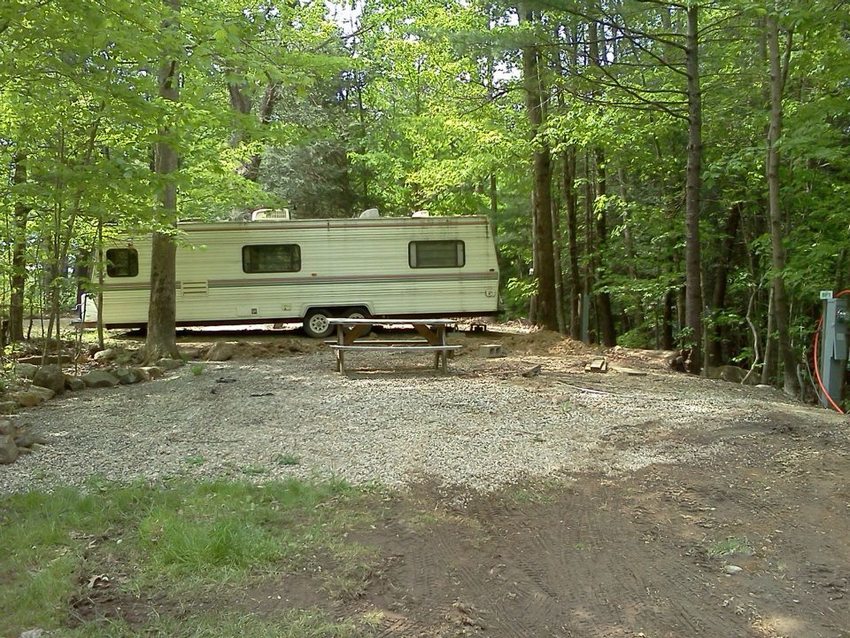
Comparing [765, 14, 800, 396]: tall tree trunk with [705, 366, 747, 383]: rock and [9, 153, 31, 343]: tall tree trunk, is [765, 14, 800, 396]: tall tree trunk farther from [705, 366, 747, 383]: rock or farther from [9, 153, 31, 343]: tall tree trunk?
[9, 153, 31, 343]: tall tree trunk

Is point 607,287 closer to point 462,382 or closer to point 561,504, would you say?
point 462,382

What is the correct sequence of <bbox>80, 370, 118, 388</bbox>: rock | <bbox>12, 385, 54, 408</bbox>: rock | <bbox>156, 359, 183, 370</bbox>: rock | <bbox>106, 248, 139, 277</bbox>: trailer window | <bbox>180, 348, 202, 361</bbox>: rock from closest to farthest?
<bbox>12, 385, 54, 408</bbox>: rock
<bbox>80, 370, 118, 388</bbox>: rock
<bbox>156, 359, 183, 370</bbox>: rock
<bbox>180, 348, 202, 361</bbox>: rock
<bbox>106, 248, 139, 277</bbox>: trailer window

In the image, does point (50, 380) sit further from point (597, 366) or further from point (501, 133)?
point (501, 133)

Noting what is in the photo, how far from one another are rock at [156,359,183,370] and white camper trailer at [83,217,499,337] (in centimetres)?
401

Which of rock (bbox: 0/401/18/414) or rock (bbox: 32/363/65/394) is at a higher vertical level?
rock (bbox: 32/363/65/394)

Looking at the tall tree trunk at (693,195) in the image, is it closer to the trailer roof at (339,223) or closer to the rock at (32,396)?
the trailer roof at (339,223)

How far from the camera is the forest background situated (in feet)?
22.9

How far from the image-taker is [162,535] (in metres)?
3.56

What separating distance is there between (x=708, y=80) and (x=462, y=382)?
7590mm

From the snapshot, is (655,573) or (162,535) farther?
(162,535)

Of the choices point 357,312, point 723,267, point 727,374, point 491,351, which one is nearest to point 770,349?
point 727,374

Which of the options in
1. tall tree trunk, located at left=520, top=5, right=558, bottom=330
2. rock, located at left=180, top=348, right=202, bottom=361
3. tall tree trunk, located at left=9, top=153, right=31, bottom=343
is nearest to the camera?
tall tree trunk, located at left=9, top=153, right=31, bottom=343

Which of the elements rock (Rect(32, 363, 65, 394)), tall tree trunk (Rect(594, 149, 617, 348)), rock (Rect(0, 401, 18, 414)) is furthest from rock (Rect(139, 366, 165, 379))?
tall tree trunk (Rect(594, 149, 617, 348))

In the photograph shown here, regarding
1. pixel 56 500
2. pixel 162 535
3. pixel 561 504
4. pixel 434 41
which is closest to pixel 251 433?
pixel 56 500
